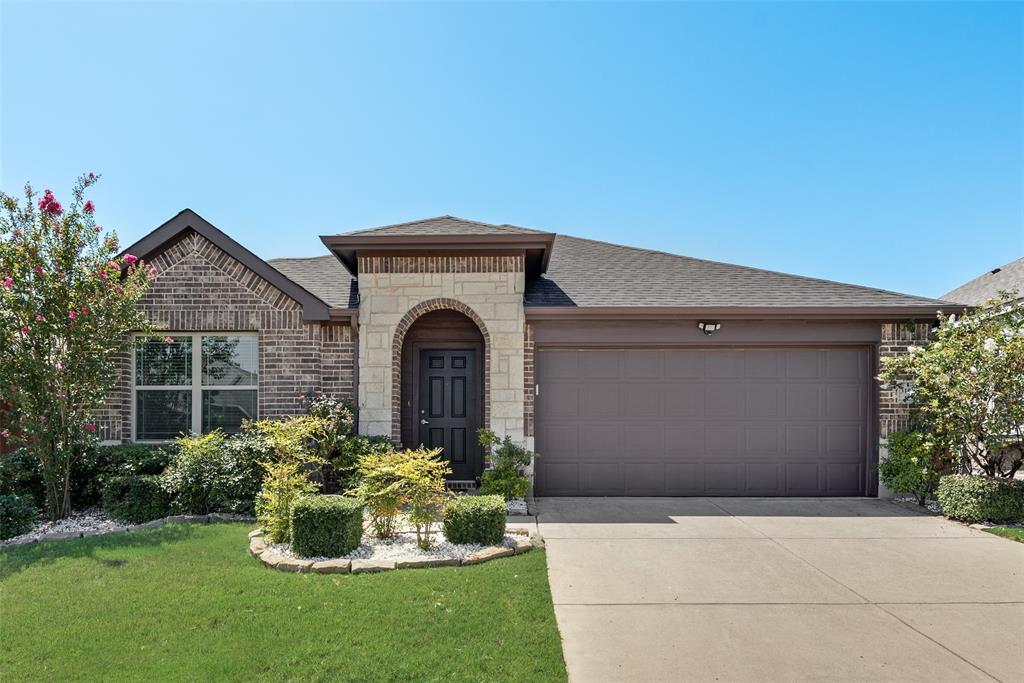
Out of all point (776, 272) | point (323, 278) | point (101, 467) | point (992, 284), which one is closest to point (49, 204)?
point (101, 467)

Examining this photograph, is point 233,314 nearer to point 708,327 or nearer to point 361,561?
point 361,561

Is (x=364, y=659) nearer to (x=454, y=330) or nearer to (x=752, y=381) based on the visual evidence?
(x=454, y=330)

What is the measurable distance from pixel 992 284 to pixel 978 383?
1241 centimetres

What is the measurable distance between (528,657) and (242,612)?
209 cm

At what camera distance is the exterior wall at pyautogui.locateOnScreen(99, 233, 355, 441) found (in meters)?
8.70

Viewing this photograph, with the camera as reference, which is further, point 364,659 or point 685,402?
point 685,402

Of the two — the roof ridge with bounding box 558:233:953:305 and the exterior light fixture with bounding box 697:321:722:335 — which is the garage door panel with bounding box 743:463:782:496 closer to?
the exterior light fixture with bounding box 697:321:722:335

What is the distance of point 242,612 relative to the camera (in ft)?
13.6

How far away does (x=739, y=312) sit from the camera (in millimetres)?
8711

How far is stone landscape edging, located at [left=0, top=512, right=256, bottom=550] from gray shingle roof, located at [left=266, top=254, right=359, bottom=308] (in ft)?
11.1

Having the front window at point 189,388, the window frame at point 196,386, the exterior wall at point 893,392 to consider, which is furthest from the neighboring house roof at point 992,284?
the front window at point 189,388

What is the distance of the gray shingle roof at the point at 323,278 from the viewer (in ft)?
30.5

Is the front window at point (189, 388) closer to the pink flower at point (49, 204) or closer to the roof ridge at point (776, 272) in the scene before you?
the pink flower at point (49, 204)

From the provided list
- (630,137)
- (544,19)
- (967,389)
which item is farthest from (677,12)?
(967,389)
